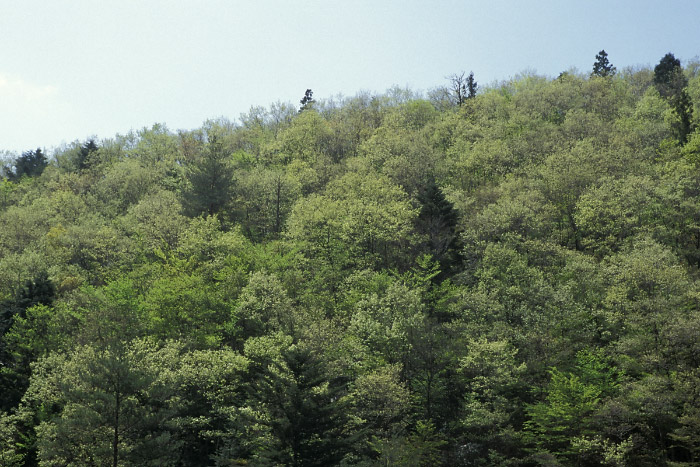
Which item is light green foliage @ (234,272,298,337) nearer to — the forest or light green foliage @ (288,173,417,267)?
the forest

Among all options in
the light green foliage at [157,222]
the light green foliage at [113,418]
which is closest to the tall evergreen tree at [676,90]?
the light green foliage at [157,222]

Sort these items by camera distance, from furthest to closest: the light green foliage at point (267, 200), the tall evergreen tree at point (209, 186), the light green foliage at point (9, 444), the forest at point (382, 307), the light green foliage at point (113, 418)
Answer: the light green foliage at point (267, 200) < the tall evergreen tree at point (209, 186) < the light green foliage at point (9, 444) < the forest at point (382, 307) < the light green foliage at point (113, 418)

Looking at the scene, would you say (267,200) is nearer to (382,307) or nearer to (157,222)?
(157,222)

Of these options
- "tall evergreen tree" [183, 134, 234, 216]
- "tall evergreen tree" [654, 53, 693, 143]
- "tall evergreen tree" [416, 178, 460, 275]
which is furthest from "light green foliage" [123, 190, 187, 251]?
"tall evergreen tree" [654, 53, 693, 143]

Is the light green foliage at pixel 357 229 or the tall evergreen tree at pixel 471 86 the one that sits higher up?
the tall evergreen tree at pixel 471 86

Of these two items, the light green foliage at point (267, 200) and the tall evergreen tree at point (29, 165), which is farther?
the tall evergreen tree at point (29, 165)

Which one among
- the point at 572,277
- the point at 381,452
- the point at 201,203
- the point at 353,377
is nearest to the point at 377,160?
the point at 201,203

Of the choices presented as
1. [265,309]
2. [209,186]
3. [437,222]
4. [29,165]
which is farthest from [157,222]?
[29,165]

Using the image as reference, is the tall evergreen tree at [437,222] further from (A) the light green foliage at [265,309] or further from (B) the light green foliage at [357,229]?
(A) the light green foliage at [265,309]

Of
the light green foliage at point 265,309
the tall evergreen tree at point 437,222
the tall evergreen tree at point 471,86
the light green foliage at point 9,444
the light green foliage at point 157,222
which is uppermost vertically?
the tall evergreen tree at point 471,86

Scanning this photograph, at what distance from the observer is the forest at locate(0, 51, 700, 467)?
107ft

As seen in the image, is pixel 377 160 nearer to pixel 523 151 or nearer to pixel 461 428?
pixel 523 151

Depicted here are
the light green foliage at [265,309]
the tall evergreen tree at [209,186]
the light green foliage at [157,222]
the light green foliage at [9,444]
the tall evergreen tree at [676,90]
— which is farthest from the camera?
the tall evergreen tree at [676,90]

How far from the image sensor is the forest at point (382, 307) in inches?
1282
